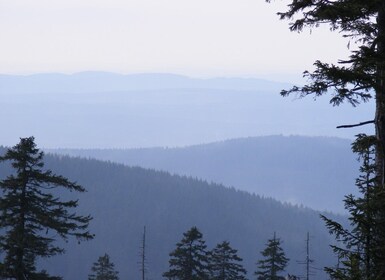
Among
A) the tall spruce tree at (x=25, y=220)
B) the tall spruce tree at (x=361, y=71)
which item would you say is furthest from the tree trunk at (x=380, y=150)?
the tall spruce tree at (x=25, y=220)

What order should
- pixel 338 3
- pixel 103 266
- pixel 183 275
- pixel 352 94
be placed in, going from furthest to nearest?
pixel 103 266, pixel 183 275, pixel 352 94, pixel 338 3

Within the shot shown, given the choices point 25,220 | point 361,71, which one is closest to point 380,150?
point 361,71

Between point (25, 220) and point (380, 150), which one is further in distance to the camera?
point (25, 220)

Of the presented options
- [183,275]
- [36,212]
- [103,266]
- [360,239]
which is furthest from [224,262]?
[360,239]

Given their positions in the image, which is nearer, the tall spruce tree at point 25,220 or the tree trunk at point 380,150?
the tree trunk at point 380,150

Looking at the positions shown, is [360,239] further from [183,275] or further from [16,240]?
[183,275]

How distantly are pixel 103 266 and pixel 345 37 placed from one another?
38.1 m

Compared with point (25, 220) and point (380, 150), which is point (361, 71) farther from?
point (25, 220)

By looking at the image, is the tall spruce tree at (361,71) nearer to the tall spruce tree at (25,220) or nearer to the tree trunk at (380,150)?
the tree trunk at (380,150)

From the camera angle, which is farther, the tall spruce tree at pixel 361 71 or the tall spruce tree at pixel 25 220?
the tall spruce tree at pixel 25 220

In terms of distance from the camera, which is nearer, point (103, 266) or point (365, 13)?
point (365, 13)

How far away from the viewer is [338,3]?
39.1ft

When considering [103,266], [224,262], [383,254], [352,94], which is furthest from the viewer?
[103,266]

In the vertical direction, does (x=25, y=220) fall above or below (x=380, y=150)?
below
